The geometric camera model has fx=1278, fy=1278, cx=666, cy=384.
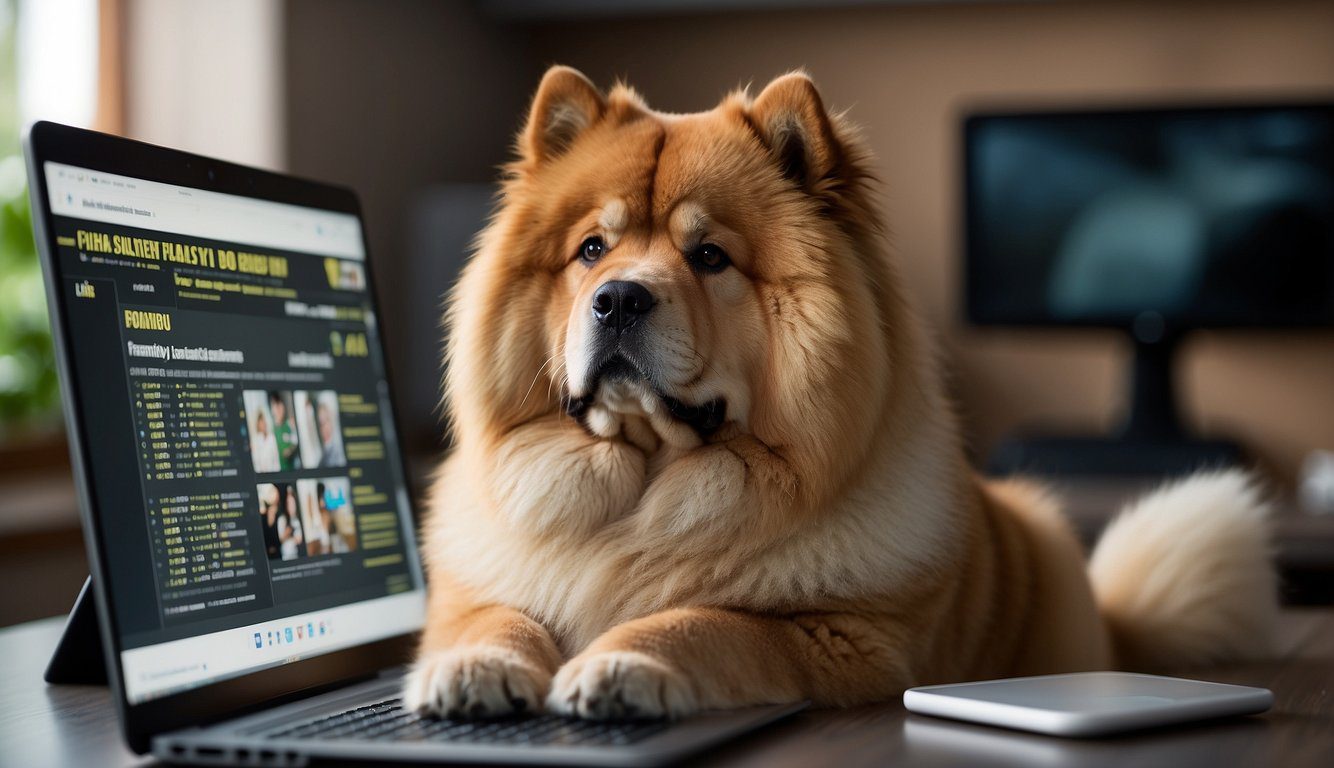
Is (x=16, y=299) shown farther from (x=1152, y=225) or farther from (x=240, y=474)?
(x=1152, y=225)

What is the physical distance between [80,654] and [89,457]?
35 cm

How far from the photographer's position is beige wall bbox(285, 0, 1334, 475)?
368 cm

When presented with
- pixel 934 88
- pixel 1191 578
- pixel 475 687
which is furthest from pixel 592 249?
pixel 934 88

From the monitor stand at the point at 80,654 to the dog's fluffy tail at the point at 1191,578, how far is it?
1021 mm

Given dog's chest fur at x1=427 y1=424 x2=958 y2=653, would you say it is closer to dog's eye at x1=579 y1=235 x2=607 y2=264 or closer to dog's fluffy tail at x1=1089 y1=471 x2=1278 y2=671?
dog's eye at x1=579 y1=235 x2=607 y2=264

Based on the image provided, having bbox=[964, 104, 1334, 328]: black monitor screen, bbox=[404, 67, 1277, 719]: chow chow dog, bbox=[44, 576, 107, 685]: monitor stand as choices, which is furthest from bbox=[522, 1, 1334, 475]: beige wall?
bbox=[44, 576, 107, 685]: monitor stand

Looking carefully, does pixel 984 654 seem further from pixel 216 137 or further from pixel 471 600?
pixel 216 137

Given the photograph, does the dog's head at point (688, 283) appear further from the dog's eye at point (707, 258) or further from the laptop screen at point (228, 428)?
the laptop screen at point (228, 428)

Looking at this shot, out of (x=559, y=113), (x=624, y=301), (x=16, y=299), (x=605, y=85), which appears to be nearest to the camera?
(x=624, y=301)

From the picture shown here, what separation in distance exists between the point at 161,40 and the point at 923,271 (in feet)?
7.60

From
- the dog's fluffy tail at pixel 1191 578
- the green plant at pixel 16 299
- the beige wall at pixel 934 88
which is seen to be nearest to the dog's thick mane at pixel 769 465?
the dog's fluffy tail at pixel 1191 578

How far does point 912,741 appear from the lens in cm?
85

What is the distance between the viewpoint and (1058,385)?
3.95 meters

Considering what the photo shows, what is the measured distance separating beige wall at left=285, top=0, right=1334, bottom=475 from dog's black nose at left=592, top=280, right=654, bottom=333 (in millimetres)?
2510
